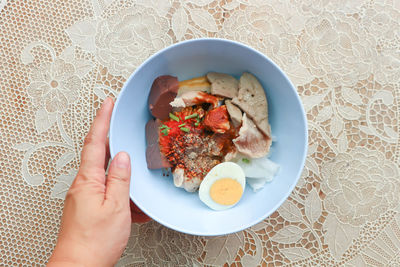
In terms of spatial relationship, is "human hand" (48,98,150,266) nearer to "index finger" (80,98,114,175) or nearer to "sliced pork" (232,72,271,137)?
"index finger" (80,98,114,175)

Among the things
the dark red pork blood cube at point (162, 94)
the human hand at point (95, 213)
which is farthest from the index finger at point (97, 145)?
the dark red pork blood cube at point (162, 94)

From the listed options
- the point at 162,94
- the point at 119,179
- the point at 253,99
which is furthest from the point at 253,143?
the point at 119,179

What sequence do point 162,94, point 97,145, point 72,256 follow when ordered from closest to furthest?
point 72,256 → point 97,145 → point 162,94

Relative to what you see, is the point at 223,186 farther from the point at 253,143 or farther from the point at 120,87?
the point at 120,87

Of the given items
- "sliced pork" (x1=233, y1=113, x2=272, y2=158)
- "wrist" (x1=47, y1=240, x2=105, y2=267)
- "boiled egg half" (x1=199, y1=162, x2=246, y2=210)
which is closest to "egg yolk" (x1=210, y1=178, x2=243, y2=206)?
"boiled egg half" (x1=199, y1=162, x2=246, y2=210)

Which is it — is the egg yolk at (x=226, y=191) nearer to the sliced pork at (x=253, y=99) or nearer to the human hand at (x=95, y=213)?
the sliced pork at (x=253, y=99)

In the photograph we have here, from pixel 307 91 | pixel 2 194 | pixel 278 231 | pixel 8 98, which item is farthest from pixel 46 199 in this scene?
pixel 307 91
